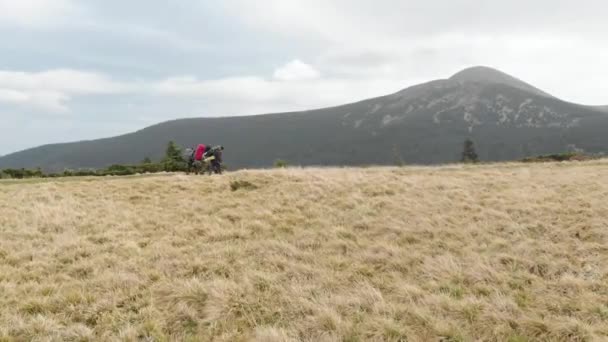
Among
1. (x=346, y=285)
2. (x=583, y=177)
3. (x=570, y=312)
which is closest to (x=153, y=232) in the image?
(x=346, y=285)

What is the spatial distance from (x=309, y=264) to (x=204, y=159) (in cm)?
1874

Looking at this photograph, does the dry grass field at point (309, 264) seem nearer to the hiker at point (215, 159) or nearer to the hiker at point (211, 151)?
the hiker at point (215, 159)

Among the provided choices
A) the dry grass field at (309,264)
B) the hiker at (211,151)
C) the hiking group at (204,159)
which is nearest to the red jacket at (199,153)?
the hiking group at (204,159)

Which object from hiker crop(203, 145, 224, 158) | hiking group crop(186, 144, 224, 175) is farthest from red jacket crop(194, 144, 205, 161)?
hiker crop(203, 145, 224, 158)

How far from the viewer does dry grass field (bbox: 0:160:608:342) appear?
23.8 ft

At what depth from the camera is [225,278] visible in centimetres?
960

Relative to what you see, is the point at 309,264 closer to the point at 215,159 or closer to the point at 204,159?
the point at 215,159

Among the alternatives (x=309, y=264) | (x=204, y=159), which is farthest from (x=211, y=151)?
(x=309, y=264)

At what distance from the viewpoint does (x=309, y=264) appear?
10.6 metres

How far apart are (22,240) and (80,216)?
3186 millimetres

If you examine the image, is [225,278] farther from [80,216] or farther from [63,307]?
[80,216]

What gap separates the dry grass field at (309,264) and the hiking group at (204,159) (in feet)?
26.1

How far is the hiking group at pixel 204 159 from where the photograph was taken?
2764 centimetres

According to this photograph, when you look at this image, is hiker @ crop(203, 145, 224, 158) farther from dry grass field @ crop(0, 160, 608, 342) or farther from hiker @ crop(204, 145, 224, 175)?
dry grass field @ crop(0, 160, 608, 342)
